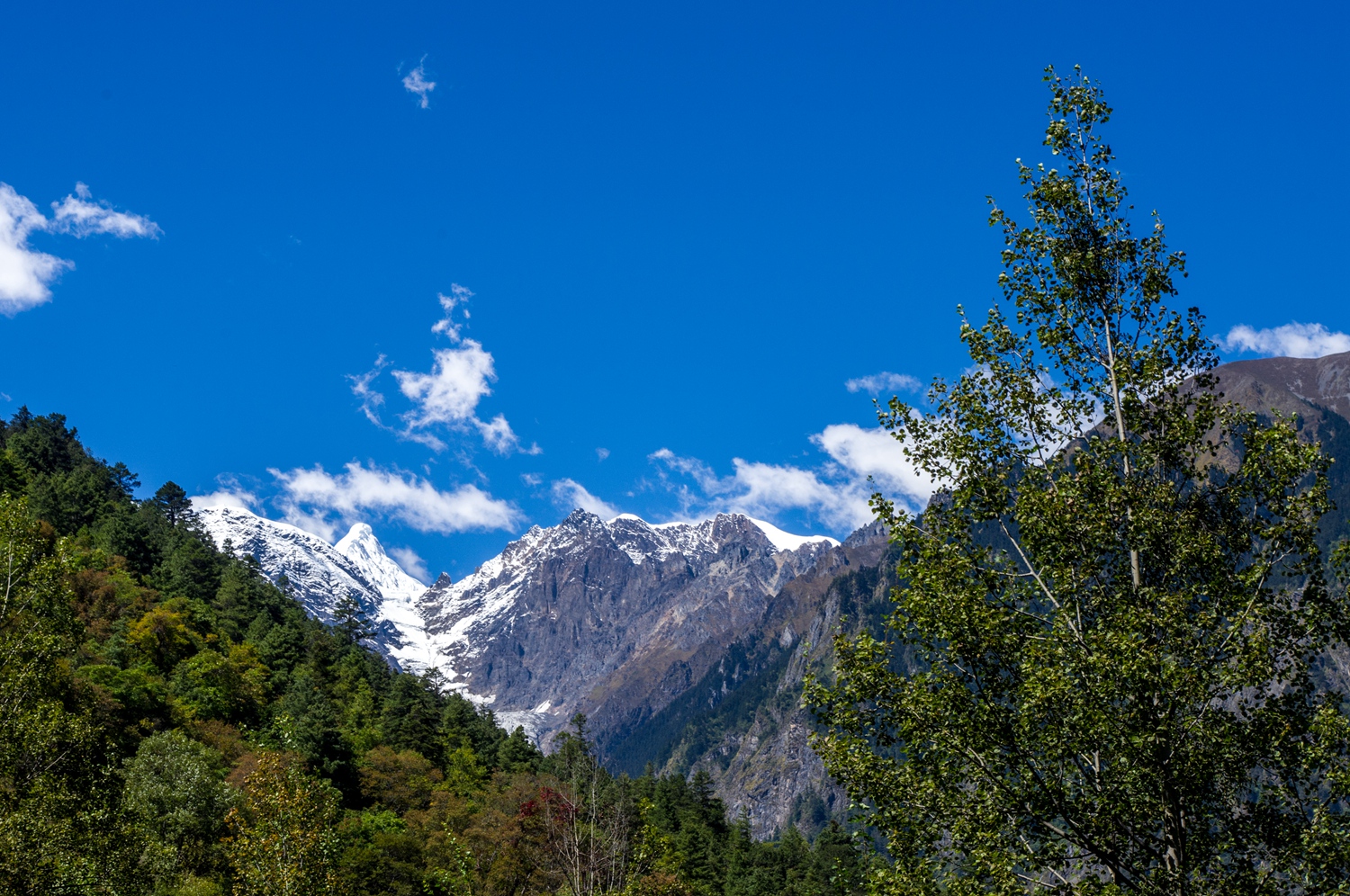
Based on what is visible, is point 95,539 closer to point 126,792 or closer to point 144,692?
point 144,692

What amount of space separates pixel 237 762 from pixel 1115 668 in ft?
229

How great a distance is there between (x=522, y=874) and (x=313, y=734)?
22.8 m

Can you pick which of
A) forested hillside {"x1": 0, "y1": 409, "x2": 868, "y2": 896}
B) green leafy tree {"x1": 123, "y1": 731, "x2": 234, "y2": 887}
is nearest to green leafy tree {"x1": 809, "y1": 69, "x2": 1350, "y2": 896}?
forested hillside {"x1": 0, "y1": 409, "x2": 868, "y2": 896}

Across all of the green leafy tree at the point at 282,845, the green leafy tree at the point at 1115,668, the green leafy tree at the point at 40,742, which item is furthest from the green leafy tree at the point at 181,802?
the green leafy tree at the point at 1115,668

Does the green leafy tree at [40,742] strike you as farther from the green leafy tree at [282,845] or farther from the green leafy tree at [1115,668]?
the green leafy tree at [1115,668]

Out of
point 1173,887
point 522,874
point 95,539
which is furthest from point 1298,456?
point 95,539

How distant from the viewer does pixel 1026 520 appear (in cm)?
1644

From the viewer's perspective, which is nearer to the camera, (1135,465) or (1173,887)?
(1173,887)

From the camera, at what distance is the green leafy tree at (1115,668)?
14.1 m

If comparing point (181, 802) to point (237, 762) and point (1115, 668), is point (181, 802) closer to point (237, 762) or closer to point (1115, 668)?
point (237, 762)

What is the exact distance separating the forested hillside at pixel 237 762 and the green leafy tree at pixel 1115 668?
87.9 inches

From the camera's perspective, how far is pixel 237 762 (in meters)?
68.4

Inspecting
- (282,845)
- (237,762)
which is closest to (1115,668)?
(282,845)

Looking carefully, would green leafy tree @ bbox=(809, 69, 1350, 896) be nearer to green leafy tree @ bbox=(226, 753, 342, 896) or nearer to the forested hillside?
the forested hillside
